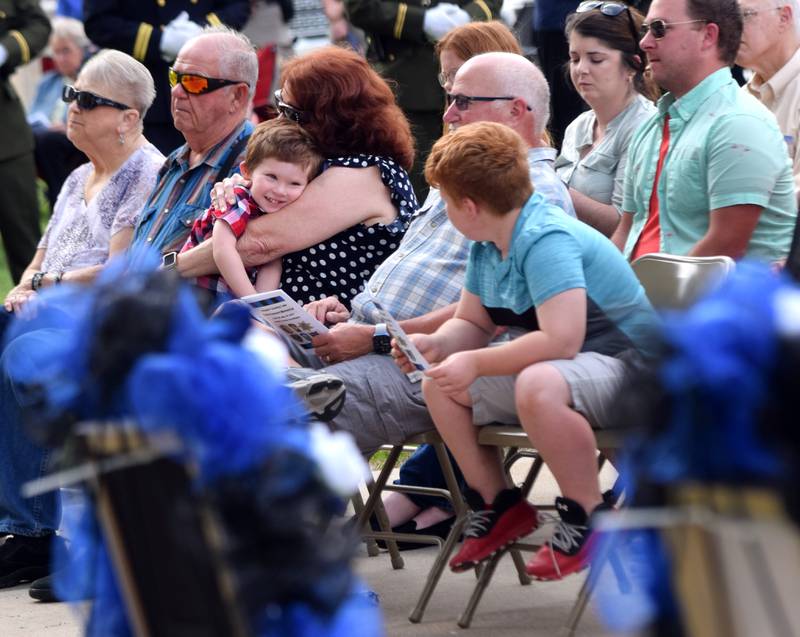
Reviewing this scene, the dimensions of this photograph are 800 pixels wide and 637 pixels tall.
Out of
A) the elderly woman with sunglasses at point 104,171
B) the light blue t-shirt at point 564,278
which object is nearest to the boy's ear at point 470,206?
the light blue t-shirt at point 564,278

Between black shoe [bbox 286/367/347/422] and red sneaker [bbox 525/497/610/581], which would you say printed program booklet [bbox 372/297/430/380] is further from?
red sneaker [bbox 525/497/610/581]

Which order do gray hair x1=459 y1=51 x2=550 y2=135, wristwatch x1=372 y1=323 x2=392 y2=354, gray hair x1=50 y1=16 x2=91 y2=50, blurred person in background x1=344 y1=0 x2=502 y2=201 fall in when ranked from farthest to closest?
gray hair x1=50 y1=16 x2=91 y2=50 < blurred person in background x1=344 y1=0 x2=502 y2=201 < gray hair x1=459 y1=51 x2=550 y2=135 < wristwatch x1=372 y1=323 x2=392 y2=354

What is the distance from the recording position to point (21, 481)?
4465mm

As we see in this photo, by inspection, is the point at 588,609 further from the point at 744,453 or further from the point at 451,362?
the point at 744,453

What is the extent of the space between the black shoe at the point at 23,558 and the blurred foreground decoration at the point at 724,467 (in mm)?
3311

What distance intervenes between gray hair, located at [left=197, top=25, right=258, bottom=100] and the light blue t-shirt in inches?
70.6

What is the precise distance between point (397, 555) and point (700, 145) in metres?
1.58

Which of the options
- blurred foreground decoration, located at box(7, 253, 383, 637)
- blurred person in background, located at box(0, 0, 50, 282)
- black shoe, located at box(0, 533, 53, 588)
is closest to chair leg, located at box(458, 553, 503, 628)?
black shoe, located at box(0, 533, 53, 588)

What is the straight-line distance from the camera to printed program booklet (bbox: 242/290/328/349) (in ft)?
13.1

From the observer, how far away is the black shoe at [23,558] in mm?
4453

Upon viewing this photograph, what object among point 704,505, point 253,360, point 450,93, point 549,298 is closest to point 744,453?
point 704,505

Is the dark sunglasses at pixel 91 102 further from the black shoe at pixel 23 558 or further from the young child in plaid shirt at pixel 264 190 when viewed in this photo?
the black shoe at pixel 23 558

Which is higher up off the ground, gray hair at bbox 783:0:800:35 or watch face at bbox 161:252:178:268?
gray hair at bbox 783:0:800:35

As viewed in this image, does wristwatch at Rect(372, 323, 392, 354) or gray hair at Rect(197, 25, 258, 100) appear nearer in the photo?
wristwatch at Rect(372, 323, 392, 354)
